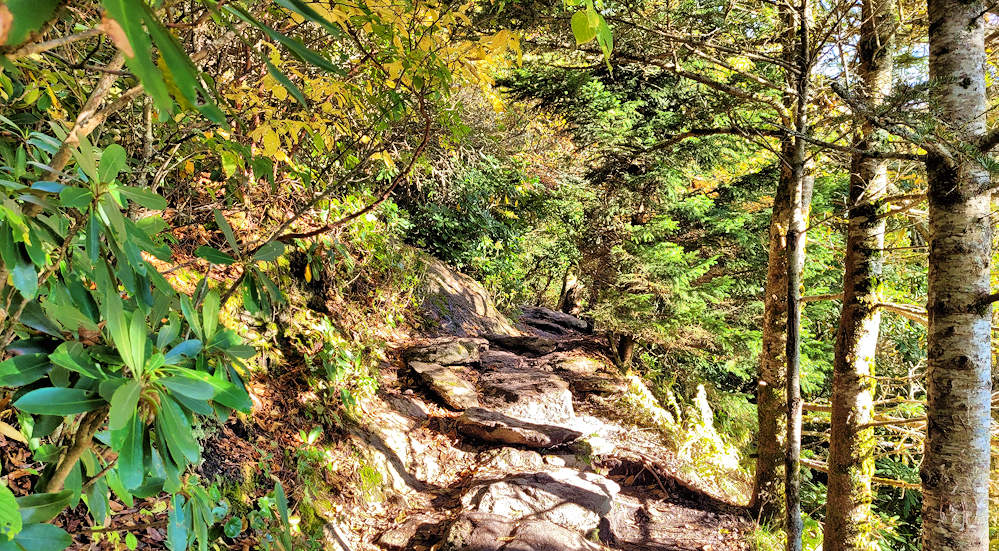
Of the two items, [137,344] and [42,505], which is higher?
[137,344]

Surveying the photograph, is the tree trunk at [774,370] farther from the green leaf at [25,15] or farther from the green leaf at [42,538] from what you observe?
the green leaf at [25,15]

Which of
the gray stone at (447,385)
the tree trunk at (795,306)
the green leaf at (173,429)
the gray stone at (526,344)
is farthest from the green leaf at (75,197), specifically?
the gray stone at (526,344)

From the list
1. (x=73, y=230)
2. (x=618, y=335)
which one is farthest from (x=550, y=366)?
(x=73, y=230)

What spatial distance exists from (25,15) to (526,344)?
28.4ft

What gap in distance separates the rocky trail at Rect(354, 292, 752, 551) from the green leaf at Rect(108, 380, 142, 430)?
3.51 m

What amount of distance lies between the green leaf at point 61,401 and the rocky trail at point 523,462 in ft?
11.3

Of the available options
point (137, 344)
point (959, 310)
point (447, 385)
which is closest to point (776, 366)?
point (959, 310)

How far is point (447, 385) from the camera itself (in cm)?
630

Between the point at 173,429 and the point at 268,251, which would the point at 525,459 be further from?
the point at 173,429

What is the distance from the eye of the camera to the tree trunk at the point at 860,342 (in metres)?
4.38

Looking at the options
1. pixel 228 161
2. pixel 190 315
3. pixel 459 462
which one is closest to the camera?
pixel 190 315

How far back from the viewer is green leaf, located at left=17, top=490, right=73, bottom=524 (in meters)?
0.83

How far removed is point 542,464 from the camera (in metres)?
5.54

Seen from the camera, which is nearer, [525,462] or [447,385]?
[525,462]
